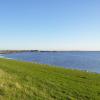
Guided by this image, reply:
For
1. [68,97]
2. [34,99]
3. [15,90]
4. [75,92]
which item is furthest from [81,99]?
[15,90]

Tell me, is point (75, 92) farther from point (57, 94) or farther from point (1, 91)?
point (1, 91)

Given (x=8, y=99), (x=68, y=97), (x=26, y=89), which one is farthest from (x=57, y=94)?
(x=8, y=99)

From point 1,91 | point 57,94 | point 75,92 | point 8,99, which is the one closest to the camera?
point 8,99

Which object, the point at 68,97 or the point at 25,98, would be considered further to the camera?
the point at 68,97

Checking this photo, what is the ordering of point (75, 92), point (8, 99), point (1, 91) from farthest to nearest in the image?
1. point (75, 92)
2. point (1, 91)
3. point (8, 99)

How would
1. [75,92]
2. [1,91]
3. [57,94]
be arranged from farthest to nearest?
[75,92] < [57,94] < [1,91]

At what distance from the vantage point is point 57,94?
46.3 feet

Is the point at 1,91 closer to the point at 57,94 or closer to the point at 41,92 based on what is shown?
A: the point at 41,92

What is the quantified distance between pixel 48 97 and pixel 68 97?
133cm

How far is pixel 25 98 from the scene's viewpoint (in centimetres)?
1246

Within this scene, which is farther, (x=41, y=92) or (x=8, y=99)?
(x=41, y=92)

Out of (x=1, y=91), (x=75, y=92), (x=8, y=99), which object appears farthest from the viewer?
(x=75, y=92)

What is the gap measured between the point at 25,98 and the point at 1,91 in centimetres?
167

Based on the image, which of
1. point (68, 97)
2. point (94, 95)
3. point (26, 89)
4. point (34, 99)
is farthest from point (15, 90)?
point (94, 95)
